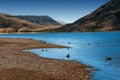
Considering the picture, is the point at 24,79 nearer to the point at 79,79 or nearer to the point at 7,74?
the point at 7,74

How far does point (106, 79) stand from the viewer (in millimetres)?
37812

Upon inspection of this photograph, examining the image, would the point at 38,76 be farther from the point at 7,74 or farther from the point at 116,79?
the point at 116,79

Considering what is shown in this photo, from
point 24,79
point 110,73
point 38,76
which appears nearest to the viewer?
point 24,79

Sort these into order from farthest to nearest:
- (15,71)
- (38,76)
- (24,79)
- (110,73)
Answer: (110,73), (15,71), (38,76), (24,79)

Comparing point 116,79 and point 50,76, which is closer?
point 50,76

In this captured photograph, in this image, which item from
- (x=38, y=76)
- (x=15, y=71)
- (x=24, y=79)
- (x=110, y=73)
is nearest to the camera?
(x=24, y=79)

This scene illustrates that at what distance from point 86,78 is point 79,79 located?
1.73 meters

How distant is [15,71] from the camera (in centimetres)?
3744

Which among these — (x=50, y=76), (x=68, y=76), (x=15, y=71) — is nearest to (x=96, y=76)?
(x=68, y=76)

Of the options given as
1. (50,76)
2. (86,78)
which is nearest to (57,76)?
(50,76)

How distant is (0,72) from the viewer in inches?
1422

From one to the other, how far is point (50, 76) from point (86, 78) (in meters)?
5.04

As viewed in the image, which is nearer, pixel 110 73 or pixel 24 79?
pixel 24 79

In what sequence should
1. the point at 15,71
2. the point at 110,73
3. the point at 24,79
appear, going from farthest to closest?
the point at 110,73 → the point at 15,71 → the point at 24,79
